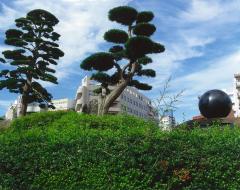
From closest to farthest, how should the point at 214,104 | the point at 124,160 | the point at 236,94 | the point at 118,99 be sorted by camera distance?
1. the point at 124,160
2. the point at 214,104
3. the point at 118,99
4. the point at 236,94

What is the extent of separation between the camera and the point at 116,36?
2598 cm

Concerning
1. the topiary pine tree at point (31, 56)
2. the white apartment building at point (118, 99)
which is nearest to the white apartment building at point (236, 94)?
the white apartment building at point (118, 99)

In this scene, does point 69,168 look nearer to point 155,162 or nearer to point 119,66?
point 155,162

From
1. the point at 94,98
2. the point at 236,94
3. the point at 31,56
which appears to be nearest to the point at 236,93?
the point at 236,94

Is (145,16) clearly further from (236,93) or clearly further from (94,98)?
(236,93)

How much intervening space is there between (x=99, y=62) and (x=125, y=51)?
A: 1.79 metres

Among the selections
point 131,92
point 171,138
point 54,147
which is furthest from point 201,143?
point 131,92

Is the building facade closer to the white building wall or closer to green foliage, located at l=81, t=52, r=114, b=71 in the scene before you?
the white building wall

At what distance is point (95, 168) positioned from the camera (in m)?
10.2

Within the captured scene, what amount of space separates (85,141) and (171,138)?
2.03 m

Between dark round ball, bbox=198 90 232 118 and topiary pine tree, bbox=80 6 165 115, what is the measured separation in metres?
9.00

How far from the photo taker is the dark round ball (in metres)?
16.0

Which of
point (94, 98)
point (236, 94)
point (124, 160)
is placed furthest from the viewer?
A: point (236, 94)

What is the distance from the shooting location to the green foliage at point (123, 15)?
2653 centimetres
